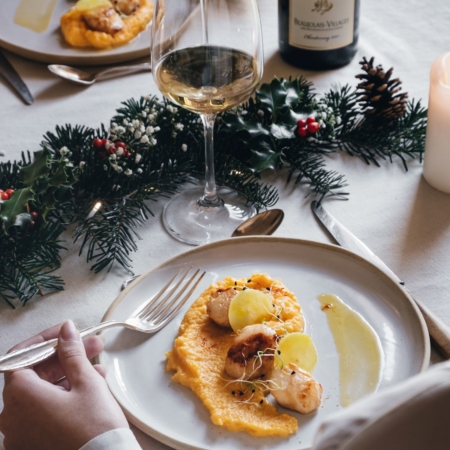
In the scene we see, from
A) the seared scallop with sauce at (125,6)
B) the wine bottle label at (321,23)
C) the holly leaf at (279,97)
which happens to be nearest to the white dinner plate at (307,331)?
the holly leaf at (279,97)

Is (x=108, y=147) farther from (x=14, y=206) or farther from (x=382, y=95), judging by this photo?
(x=382, y=95)

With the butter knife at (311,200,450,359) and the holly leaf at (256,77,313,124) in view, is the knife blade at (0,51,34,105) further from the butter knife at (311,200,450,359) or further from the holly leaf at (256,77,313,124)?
the butter knife at (311,200,450,359)

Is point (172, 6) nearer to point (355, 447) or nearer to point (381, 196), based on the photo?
point (381, 196)

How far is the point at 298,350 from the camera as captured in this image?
0.77m

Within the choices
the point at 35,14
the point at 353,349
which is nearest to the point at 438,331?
the point at 353,349

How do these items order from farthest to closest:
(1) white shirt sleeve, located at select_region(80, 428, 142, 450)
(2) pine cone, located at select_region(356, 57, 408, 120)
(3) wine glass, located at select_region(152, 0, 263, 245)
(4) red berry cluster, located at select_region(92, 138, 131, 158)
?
1. (2) pine cone, located at select_region(356, 57, 408, 120)
2. (4) red berry cluster, located at select_region(92, 138, 131, 158)
3. (3) wine glass, located at select_region(152, 0, 263, 245)
4. (1) white shirt sleeve, located at select_region(80, 428, 142, 450)

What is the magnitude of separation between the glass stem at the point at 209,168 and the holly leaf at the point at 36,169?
0.86ft

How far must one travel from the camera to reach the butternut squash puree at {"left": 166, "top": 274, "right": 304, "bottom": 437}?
0.71m

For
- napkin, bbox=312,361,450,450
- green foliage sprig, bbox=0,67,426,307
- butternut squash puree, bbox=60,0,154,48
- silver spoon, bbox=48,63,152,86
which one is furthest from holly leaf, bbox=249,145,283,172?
napkin, bbox=312,361,450,450

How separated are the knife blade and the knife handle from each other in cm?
100

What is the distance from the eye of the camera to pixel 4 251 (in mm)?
991

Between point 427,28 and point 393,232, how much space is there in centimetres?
82

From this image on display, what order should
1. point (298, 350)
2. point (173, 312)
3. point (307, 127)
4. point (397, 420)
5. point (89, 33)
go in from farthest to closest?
point (89, 33)
point (307, 127)
point (173, 312)
point (298, 350)
point (397, 420)

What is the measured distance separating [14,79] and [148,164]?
1.76ft
